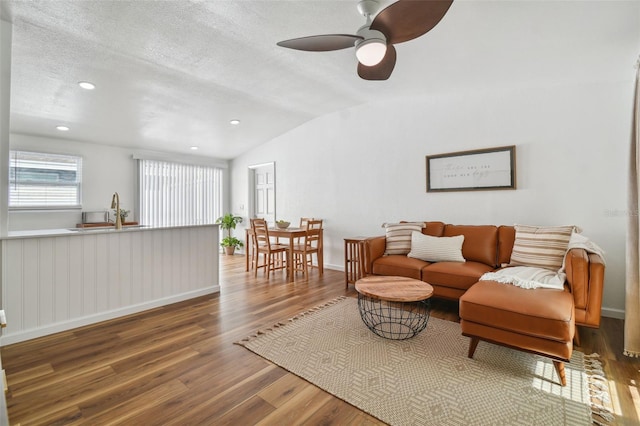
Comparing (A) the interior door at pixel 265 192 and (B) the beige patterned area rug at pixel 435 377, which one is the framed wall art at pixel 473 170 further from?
(A) the interior door at pixel 265 192

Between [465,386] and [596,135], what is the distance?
2965 millimetres

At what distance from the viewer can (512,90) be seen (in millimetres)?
3436

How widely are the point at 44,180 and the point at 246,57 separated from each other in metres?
4.09

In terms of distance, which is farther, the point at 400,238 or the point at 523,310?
the point at 400,238

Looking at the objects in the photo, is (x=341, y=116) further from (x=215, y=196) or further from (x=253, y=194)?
(x=215, y=196)

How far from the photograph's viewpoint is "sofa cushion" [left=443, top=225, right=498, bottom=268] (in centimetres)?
326

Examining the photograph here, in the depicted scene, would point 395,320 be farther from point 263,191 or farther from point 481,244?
point 263,191

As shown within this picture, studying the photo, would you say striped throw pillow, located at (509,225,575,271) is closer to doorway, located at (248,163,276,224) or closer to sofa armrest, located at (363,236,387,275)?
sofa armrest, located at (363,236,387,275)

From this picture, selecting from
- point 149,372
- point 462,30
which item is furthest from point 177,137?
point 462,30

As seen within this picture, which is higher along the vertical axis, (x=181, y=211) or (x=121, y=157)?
(x=121, y=157)

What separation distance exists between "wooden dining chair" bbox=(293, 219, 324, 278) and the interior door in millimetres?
1410

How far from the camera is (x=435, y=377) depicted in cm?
193

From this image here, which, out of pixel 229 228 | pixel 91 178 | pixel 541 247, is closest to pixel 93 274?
pixel 91 178

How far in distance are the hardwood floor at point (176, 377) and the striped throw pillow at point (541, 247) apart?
0.67 m
